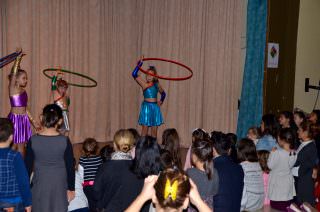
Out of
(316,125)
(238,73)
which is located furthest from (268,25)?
(316,125)

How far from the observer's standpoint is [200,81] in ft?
31.2

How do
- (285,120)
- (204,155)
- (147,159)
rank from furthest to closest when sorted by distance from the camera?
(285,120) < (204,155) < (147,159)

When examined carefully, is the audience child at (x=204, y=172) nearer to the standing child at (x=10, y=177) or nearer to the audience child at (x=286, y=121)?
the standing child at (x=10, y=177)

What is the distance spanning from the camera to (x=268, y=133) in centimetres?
586

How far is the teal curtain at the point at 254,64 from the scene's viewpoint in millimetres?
8180

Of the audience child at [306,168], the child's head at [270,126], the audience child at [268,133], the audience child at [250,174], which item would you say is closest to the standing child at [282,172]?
the audience child at [306,168]

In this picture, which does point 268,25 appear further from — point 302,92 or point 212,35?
point 302,92

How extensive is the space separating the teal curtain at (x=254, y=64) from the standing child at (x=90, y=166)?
14.6 ft

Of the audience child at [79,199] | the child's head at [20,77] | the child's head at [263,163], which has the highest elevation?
the child's head at [20,77]

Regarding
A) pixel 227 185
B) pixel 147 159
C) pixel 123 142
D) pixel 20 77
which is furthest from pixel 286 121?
pixel 20 77

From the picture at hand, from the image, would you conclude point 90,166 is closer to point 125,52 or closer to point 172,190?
point 172,190

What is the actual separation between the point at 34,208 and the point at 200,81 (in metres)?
5.93

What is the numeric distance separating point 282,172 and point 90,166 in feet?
6.49

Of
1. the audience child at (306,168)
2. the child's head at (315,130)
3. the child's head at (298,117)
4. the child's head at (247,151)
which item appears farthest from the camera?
the child's head at (298,117)
